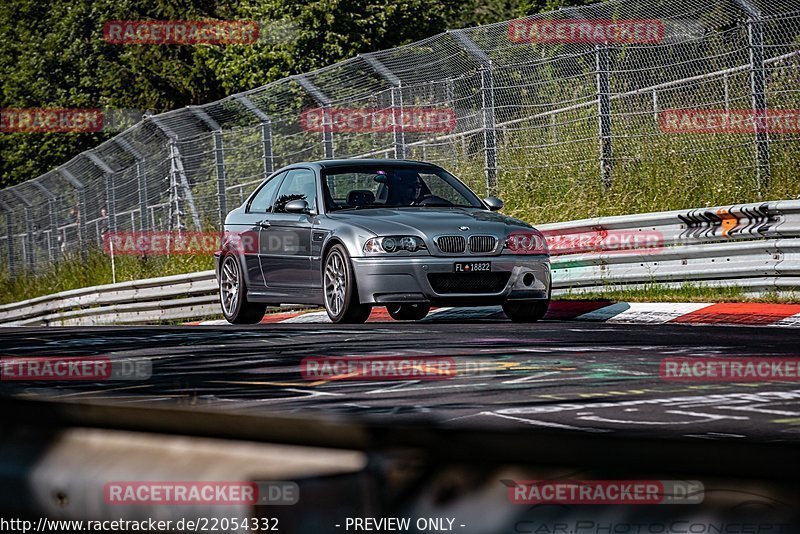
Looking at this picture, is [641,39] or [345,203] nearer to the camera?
[345,203]

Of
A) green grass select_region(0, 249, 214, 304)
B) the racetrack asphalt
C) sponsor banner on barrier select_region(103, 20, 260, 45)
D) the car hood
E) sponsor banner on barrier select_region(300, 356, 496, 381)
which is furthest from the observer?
sponsor banner on barrier select_region(103, 20, 260, 45)

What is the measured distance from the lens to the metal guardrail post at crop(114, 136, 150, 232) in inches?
910

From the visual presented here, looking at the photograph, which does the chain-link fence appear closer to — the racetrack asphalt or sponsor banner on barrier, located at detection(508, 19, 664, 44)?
sponsor banner on barrier, located at detection(508, 19, 664, 44)

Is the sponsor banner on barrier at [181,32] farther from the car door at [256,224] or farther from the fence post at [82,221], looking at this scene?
the car door at [256,224]

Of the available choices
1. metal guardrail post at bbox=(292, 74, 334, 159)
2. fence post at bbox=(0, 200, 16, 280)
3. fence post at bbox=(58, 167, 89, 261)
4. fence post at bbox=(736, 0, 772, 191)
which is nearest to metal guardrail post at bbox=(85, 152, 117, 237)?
fence post at bbox=(58, 167, 89, 261)

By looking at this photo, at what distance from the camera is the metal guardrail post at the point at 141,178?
75.9 feet

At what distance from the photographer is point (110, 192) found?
81.8ft

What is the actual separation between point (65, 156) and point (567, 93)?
130 ft

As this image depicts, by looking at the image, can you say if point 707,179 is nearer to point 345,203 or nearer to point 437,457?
point 345,203

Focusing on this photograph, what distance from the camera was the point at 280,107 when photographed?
20516mm

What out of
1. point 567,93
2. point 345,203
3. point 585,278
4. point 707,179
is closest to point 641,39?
point 567,93

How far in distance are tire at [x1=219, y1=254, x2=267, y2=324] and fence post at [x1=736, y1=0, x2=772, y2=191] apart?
547cm

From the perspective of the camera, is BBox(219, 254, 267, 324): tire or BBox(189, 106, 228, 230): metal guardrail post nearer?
BBox(219, 254, 267, 324): tire

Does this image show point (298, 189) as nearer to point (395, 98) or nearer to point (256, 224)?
point (256, 224)
